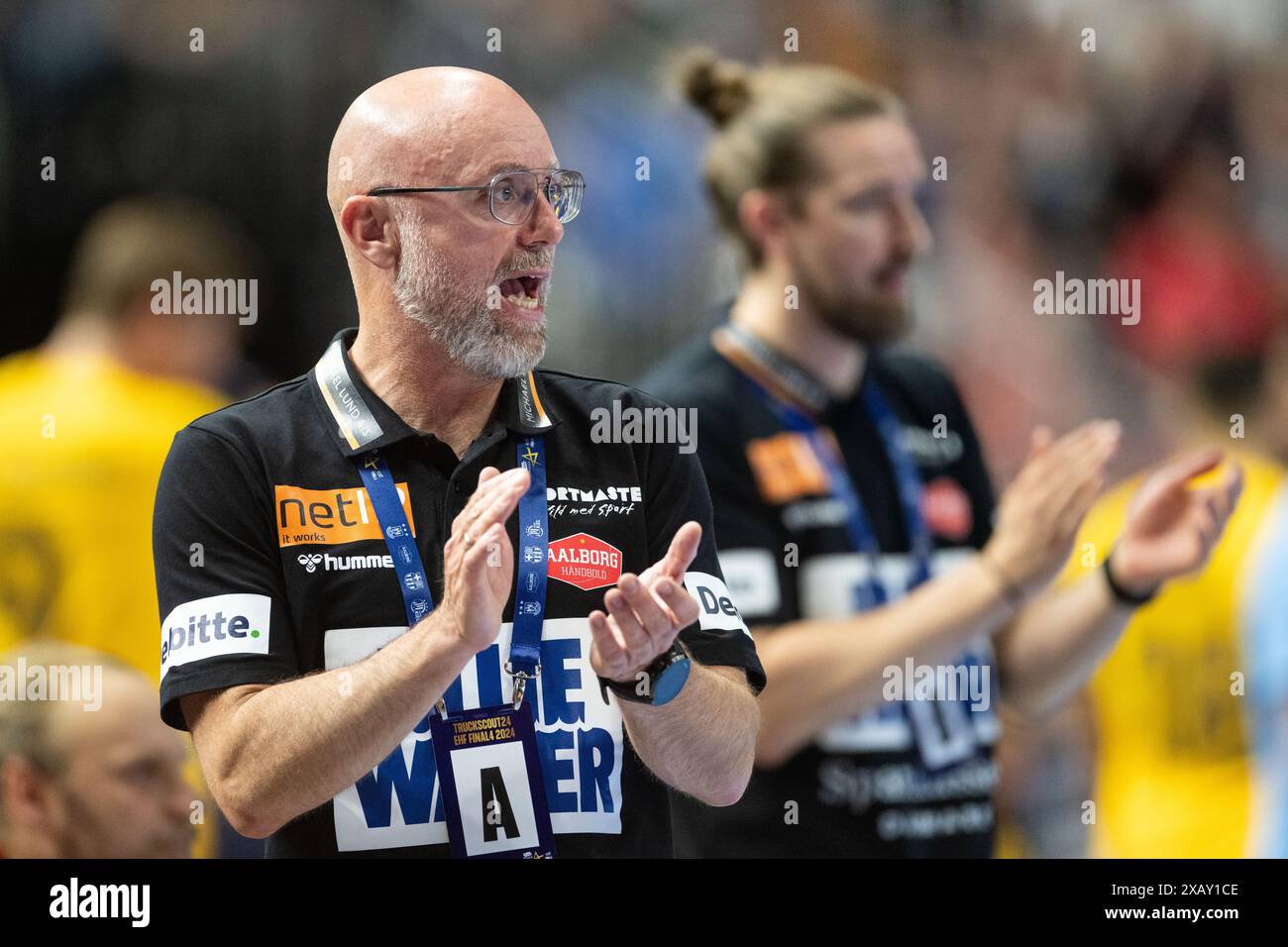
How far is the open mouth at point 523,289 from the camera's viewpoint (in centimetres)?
278

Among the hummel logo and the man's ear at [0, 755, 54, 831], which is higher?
the hummel logo

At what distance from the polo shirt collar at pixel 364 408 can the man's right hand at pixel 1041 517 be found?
4.48 feet

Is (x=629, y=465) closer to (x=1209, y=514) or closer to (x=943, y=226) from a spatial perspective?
(x=1209, y=514)

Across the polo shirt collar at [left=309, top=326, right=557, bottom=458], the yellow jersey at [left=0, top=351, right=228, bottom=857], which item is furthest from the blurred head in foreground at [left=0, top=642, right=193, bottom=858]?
the polo shirt collar at [left=309, top=326, right=557, bottom=458]

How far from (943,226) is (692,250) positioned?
829mm

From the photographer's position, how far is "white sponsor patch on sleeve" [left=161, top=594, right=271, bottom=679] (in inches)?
99.5

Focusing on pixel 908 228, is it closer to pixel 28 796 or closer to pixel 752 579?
pixel 752 579

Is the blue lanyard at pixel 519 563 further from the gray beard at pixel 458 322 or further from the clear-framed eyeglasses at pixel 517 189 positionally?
the clear-framed eyeglasses at pixel 517 189

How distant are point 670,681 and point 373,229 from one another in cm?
97

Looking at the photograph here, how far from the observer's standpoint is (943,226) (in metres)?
4.51

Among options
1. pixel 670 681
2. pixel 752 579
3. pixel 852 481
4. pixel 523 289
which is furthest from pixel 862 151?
pixel 670 681

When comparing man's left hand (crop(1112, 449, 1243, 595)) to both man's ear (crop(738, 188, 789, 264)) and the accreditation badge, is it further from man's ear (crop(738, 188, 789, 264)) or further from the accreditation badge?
the accreditation badge

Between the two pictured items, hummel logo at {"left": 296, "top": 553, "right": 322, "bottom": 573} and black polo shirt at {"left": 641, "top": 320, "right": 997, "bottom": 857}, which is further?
black polo shirt at {"left": 641, "top": 320, "right": 997, "bottom": 857}

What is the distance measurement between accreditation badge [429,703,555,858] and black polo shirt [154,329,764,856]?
29mm
